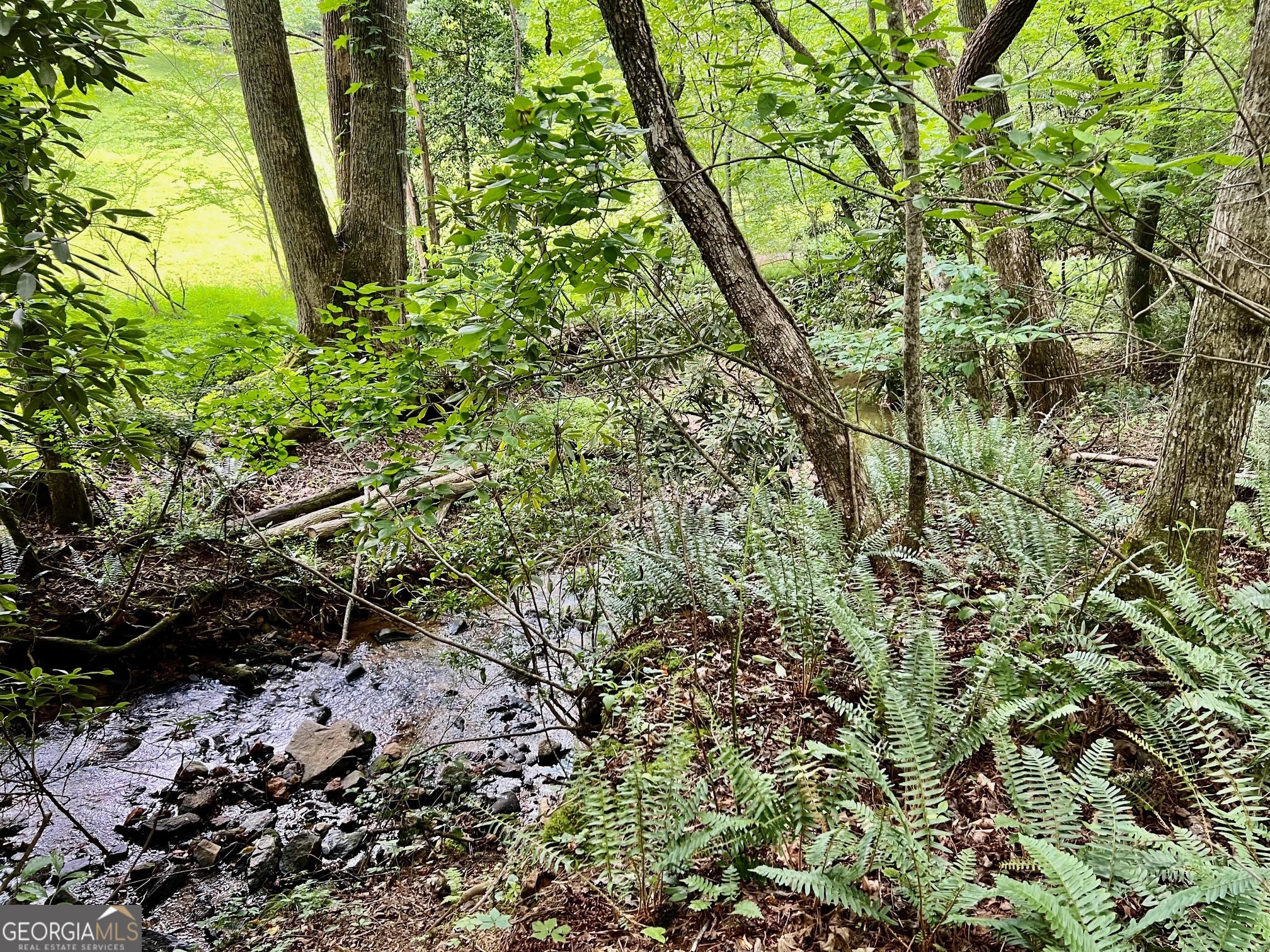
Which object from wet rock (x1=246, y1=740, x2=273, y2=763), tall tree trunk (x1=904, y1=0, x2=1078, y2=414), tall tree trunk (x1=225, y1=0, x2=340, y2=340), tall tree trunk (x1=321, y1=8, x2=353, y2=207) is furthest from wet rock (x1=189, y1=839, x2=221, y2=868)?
tall tree trunk (x1=321, y1=8, x2=353, y2=207)

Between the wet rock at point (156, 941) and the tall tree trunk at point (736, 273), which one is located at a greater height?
the tall tree trunk at point (736, 273)

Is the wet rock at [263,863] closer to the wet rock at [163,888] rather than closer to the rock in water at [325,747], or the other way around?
the wet rock at [163,888]

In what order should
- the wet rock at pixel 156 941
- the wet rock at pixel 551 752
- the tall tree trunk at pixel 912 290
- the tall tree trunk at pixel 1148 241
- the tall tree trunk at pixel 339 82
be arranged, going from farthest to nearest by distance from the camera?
1. the tall tree trunk at pixel 339 82
2. the tall tree trunk at pixel 1148 241
3. the wet rock at pixel 551 752
4. the tall tree trunk at pixel 912 290
5. the wet rock at pixel 156 941

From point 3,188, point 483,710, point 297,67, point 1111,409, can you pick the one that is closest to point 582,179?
point 3,188

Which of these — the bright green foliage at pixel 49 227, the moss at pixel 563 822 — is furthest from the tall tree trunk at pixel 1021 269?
the bright green foliage at pixel 49 227

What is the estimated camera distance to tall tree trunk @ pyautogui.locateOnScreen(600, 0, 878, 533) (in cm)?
339

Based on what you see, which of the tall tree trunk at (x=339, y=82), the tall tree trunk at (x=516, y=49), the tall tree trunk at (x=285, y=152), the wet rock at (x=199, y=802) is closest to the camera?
the wet rock at (x=199, y=802)

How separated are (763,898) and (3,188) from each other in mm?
3148

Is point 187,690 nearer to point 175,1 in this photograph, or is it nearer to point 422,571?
point 422,571

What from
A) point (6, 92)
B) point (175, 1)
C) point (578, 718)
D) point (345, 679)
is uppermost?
point (175, 1)

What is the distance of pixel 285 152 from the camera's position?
7.47 meters

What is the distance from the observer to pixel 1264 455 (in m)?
4.28

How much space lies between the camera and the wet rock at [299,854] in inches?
132

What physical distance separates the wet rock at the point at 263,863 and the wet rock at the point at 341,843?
24cm
